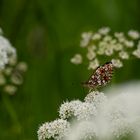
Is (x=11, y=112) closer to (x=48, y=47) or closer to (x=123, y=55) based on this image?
(x=48, y=47)

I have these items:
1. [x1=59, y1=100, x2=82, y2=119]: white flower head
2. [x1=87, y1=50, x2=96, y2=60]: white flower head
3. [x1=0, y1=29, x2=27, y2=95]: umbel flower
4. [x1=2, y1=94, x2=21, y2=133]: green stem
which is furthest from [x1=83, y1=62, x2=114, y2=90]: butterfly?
[x1=2, y1=94, x2=21, y2=133]: green stem

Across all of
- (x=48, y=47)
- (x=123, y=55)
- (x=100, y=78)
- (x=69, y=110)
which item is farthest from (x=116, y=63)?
(x=48, y=47)

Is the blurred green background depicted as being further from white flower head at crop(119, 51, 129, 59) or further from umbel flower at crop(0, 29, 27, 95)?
white flower head at crop(119, 51, 129, 59)

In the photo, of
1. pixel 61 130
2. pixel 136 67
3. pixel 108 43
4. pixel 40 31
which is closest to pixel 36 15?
pixel 40 31

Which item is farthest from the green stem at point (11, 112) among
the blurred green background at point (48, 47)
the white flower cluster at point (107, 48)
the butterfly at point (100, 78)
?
the butterfly at point (100, 78)

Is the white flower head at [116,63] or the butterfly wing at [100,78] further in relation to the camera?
the white flower head at [116,63]

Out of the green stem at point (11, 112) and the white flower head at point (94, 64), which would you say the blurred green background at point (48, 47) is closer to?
the green stem at point (11, 112)
